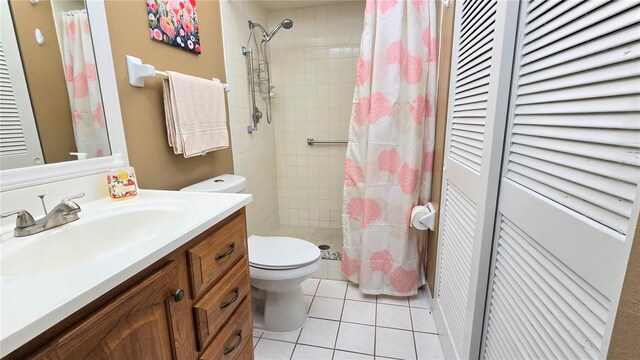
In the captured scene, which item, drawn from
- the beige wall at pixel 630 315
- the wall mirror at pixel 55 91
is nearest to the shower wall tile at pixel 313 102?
the wall mirror at pixel 55 91

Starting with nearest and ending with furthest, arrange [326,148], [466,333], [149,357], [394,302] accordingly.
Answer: [149,357] < [466,333] < [394,302] < [326,148]

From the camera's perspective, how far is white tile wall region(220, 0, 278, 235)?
1926 millimetres

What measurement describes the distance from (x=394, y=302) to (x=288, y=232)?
4.49 feet

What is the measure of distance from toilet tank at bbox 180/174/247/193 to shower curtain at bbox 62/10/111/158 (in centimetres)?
43

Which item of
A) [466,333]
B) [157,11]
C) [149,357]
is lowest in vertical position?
[466,333]

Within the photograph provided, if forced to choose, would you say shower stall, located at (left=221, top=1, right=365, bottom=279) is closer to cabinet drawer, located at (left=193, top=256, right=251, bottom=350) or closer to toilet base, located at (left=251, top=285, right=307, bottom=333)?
toilet base, located at (left=251, top=285, right=307, bottom=333)

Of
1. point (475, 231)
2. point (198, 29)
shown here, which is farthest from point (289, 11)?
point (475, 231)

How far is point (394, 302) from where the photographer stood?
174cm

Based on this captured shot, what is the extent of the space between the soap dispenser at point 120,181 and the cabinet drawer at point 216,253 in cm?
44

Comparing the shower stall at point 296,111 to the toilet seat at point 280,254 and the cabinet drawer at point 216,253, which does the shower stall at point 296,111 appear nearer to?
the toilet seat at point 280,254

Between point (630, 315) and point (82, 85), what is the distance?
151cm

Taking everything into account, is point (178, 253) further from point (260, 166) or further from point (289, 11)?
point (289, 11)

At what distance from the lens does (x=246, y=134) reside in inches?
84.9

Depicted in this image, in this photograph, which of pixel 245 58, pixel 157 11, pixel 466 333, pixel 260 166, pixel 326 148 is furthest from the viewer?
pixel 326 148
